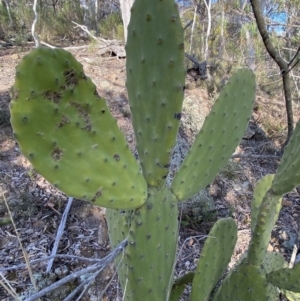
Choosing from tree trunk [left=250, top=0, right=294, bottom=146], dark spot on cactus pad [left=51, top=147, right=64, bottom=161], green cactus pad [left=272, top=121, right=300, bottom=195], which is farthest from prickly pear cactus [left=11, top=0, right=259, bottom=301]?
tree trunk [left=250, top=0, right=294, bottom=146]

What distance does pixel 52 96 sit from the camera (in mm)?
637

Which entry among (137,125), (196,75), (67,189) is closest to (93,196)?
(67,189)

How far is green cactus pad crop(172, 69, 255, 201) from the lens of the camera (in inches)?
37.7

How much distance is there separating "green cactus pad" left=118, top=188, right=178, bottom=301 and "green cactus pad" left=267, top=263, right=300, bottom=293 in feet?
1.64

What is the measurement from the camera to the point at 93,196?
74 cm

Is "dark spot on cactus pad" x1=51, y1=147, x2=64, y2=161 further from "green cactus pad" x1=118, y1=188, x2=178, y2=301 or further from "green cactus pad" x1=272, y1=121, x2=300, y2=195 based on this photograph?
"green cactus pad" x1=272, y1=121, x2=300, y2=195

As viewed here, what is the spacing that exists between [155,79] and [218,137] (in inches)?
14.9

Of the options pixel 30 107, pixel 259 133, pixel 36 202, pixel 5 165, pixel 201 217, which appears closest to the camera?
pixel 30 107

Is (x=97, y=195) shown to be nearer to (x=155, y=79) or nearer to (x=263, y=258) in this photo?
(x=155, y=79)

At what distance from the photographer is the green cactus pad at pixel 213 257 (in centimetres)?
118

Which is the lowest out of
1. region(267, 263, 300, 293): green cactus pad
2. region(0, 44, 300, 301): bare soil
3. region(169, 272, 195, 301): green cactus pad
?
region(0, 44, 300, 301): bare soil

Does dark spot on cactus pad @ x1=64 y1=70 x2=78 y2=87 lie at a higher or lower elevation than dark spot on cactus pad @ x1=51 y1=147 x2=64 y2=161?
higher

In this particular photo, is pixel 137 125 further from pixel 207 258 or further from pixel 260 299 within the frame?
pixel 260 299

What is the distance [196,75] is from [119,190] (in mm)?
4021
